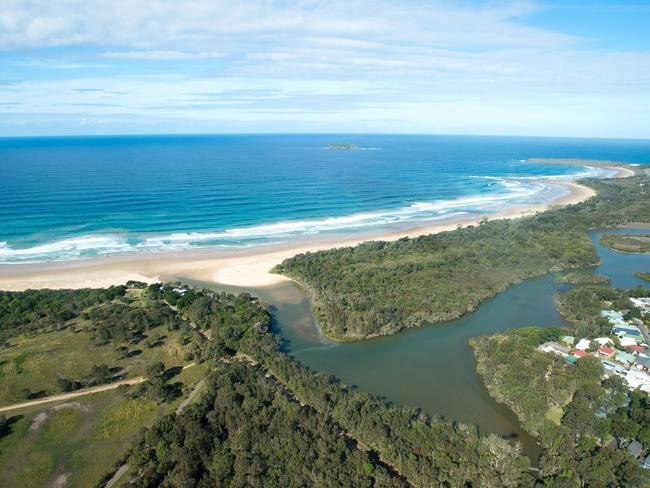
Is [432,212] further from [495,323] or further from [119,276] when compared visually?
[119,276]

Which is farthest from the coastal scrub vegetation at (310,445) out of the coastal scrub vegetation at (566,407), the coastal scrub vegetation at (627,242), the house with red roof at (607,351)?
the coastal scrub vegetation at (627,242)

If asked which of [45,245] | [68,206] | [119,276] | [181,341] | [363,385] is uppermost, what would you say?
[68,206]

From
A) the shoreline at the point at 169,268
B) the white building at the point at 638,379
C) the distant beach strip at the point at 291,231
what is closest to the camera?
the white building at the point at 638,379

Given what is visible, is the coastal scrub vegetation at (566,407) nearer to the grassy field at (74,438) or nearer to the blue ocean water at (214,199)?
the grassy field at (74,438)

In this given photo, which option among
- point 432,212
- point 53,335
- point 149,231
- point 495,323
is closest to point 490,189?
point 432,212

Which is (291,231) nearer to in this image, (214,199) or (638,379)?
(214,199)

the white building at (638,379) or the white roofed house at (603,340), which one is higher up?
the white roofed house at (603,340)
